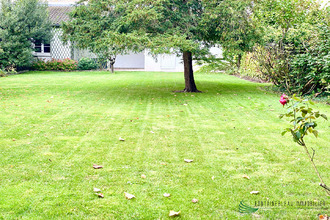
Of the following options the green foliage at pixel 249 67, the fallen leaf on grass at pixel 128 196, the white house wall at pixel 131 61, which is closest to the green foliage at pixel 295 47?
the green foliage at pixel 249 67

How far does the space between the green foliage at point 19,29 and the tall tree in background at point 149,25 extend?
11.0m

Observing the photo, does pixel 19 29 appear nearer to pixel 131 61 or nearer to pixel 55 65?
pixel 55 65

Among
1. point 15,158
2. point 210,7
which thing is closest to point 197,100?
point 210,7

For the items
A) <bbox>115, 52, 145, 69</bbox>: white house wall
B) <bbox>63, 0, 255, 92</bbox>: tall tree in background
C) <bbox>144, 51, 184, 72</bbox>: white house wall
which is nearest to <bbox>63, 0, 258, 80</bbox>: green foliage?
<bbox>63, 0, 255, 92</bbox>: tall tree in background

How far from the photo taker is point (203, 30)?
10.9 meters

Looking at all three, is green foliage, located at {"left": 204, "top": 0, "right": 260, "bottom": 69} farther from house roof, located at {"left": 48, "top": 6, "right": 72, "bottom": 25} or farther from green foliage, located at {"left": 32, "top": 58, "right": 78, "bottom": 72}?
house roof, located at {"left": 48, "top": 6, "right": 72, "bottom": 25}

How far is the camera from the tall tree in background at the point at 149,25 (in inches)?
392

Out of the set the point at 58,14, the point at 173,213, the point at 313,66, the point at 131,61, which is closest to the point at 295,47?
the point at 313,66

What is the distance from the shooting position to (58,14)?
88.5ft

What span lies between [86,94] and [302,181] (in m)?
8.79

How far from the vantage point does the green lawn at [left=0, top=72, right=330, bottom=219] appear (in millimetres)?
3154

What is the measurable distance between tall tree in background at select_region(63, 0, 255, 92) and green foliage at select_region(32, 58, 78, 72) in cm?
1299

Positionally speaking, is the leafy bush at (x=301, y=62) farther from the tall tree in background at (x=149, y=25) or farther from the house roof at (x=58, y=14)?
the house roof at (x=58, y=14)

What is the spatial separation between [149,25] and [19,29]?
13.9 m
